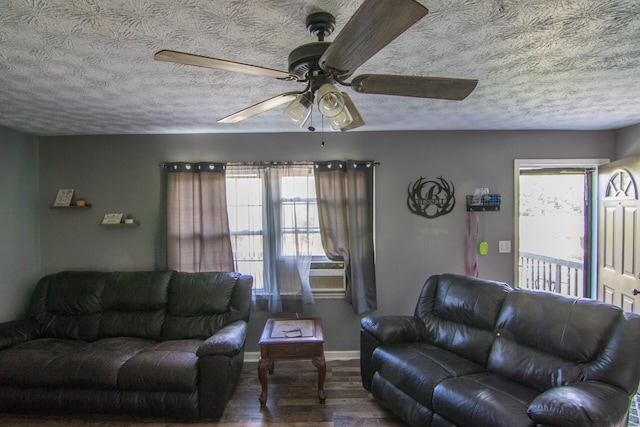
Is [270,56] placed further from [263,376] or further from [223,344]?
[263,376]

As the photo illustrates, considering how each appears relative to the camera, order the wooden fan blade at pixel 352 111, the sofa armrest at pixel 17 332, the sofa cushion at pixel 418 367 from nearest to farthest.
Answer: the wooden fan blade at pixel 352 111
the sofa cushion at pixel 418 367
the sofa armrest at pixel 17 332

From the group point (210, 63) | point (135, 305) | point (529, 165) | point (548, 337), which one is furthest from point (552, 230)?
point (135, 305)

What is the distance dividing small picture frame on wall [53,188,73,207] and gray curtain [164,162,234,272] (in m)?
1.08

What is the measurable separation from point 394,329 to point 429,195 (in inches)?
61.3

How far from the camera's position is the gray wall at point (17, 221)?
3.08 metres

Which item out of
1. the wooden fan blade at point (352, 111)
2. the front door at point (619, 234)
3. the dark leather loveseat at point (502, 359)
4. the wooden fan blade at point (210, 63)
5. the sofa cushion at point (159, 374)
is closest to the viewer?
the wooden fan blade at point (210, 63)

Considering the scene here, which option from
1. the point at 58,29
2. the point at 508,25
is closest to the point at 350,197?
the point at 508,25

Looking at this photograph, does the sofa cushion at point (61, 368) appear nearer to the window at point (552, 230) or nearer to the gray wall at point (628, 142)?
the window at point (552, 230)

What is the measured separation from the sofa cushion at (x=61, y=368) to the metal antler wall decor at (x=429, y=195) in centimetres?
311

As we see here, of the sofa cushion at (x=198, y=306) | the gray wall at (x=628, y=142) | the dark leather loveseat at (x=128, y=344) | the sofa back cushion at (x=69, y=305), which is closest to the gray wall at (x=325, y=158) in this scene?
the sofa back cushion at (x=69, y=305)

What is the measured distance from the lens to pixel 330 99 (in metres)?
1.25

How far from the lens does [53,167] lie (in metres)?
3.46

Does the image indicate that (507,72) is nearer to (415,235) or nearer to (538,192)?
(415,235)

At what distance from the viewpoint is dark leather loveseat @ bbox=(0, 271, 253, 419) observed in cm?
239
